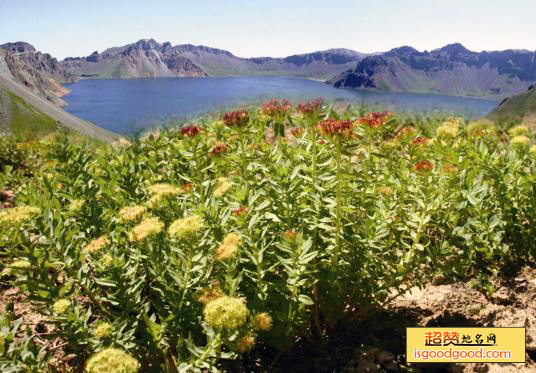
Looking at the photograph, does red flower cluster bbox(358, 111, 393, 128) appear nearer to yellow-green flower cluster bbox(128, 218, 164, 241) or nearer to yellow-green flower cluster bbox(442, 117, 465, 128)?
yellow-green flower cluster bbox(128, 218, 164, 241)

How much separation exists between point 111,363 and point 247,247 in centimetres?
167

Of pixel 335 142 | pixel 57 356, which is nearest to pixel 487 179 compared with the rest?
pixel 335 142

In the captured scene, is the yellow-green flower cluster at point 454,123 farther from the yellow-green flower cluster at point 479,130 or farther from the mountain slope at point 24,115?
the mountain slope at point 24,115

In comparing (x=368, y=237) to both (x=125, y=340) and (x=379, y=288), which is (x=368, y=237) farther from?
(x=125, y=340)

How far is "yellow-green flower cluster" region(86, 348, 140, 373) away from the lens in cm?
221

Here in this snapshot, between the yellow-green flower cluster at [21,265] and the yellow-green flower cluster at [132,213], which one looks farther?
the yellow-green flower cluster at [132,213]

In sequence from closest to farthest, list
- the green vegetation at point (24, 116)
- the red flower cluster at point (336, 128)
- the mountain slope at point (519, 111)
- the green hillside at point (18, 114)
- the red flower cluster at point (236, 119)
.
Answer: the red flower cluster at point (336, 128) < the red flower cluster at point (236, 119) < the mountain slope at point (519, 111) < the green vegetation at point (24, 116) < the green hillside at point (18, 114)

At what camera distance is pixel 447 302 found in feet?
14.0

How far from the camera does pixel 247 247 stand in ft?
12.1

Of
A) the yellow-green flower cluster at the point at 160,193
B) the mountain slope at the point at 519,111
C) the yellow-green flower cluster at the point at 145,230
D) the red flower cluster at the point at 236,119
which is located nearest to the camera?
the yellow-green flower cluster at the point at 145,230

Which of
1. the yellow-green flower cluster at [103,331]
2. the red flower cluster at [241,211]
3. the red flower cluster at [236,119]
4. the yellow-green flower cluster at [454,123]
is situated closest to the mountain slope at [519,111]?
the yellow-green flower cluster at [454,123]

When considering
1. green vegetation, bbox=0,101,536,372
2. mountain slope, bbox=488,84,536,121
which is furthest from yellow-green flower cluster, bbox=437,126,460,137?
mountain slope, bbox=488,84,536,121

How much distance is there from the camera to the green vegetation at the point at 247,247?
9.75 feet

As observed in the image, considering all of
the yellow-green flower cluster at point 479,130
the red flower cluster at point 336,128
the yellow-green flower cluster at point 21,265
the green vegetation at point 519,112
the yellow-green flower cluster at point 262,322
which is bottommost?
the yellow-green flower cluster at point 262,322
